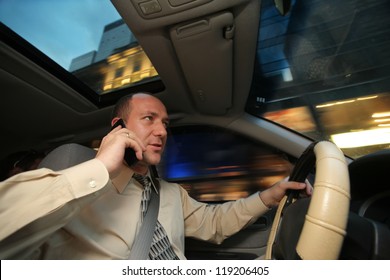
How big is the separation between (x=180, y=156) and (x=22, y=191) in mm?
1536

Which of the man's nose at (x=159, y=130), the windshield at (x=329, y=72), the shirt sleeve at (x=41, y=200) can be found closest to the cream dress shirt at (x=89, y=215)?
the shirt sleeve at (x=41, y=200)

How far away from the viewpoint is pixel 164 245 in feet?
3.37

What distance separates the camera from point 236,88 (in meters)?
1.43

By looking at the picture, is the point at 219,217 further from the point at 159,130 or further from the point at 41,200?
the point at 41,200

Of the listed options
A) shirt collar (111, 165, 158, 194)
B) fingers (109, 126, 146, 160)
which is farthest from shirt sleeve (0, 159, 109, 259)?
shirt collar (111, 165, 158, 194)

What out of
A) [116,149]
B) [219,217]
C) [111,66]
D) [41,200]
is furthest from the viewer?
[111,66]

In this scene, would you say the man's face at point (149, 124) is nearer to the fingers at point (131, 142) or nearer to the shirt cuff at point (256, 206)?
the fingers at point (131, 142)

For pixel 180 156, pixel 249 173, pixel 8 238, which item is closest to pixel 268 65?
pixel 249 173

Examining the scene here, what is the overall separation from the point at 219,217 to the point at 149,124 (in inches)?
26.7

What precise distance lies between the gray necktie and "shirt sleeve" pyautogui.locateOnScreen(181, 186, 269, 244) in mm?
287

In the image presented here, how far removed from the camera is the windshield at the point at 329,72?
122 centimetres

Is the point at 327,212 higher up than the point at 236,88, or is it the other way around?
the point at 236,88

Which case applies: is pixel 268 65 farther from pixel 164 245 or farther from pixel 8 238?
pixel 8 238

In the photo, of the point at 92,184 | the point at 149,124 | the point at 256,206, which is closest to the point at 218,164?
the point at 256,206
